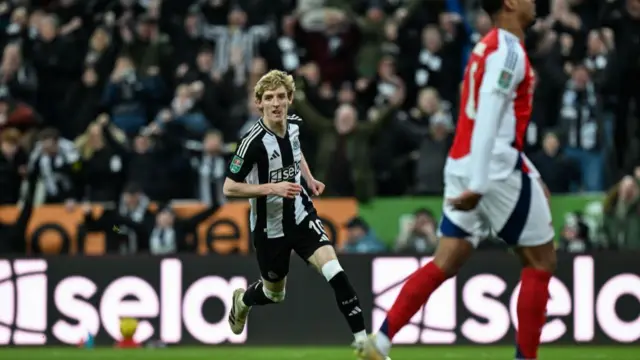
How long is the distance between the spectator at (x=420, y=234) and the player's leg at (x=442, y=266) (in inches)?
299

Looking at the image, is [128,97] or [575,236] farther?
[128,97]

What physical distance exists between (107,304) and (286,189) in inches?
229

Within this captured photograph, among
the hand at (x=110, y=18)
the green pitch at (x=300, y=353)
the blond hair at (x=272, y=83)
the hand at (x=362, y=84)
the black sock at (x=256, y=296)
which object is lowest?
the green pitch at (x=300, y=353)

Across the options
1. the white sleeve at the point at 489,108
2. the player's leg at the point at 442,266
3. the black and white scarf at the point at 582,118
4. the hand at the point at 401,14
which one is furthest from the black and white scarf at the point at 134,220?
the white sleeve at the point at 489,108

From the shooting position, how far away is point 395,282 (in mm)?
15070

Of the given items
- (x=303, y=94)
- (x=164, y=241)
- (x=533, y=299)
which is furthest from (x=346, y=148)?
(x=533, y=299)

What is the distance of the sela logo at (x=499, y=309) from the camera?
1479 centimetres

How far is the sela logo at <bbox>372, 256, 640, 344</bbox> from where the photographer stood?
1479cm

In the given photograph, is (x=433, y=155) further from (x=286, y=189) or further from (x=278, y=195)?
(x=286, y=189)

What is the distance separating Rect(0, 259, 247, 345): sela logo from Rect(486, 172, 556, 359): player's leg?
7389 millimetres

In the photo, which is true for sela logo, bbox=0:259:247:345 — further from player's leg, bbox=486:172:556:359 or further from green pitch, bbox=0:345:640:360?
player's leg, bbox=486:172:556:359

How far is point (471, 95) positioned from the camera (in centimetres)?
805

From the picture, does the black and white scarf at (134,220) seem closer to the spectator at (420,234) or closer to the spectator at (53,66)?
the spectator at (53,66)

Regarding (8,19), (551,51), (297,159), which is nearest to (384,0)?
(551,51)
